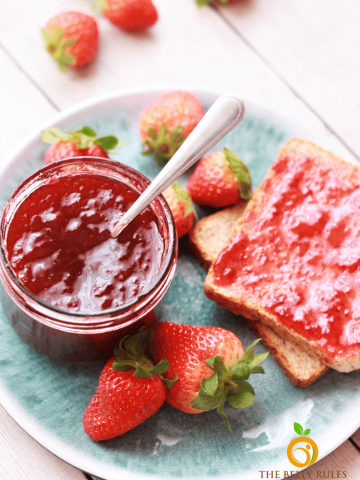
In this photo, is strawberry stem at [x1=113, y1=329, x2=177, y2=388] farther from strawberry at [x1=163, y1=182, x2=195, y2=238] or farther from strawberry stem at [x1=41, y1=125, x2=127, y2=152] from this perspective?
strawberry stem at [x1=41, y1=125, x2=127, y2=152]

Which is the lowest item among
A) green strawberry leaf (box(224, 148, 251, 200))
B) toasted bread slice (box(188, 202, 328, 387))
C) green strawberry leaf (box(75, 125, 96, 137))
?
toasted bread slice (box(188, 202, 328, 387))

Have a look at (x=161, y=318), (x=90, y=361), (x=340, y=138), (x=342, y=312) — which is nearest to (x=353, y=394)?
(x=342, y=312)

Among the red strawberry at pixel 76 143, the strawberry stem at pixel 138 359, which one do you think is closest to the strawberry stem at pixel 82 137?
the red strawberry at pixel 76 143

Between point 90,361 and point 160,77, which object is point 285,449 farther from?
point 160,77

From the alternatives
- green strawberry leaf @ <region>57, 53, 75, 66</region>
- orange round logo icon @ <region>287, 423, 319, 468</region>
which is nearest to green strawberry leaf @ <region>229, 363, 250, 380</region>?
orange round logo icon @ <region>287, 423, 319, 468</region>

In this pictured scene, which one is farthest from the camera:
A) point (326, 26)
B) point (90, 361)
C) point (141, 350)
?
point (326, 26)

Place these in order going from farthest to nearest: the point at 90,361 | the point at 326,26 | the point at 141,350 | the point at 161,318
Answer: the point at 326,26 → the point at 161,318 → the point at 90,361 → the point at 141,350
